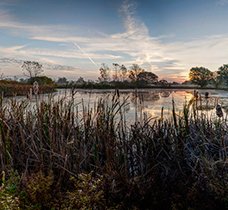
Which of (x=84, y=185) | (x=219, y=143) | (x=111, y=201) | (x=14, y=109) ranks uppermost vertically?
(x=14, y=109)

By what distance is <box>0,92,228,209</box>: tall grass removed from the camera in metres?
3.13

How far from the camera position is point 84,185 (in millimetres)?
2957

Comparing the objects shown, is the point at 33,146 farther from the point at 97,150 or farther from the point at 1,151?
the point at 97,150

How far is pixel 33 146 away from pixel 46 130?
33 cm

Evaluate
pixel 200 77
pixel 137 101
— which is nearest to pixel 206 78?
pixel 200 77

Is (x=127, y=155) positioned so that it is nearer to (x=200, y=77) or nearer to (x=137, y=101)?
(x=137, y=101)

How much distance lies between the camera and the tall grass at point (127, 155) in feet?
10.3

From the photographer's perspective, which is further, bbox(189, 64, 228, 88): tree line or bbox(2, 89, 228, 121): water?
bbox(189, 64, 228, 88): tree line

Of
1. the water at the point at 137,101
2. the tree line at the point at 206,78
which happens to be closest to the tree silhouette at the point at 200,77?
the tree line at the point at 206,78

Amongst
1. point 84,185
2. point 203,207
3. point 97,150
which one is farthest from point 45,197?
point 203,207

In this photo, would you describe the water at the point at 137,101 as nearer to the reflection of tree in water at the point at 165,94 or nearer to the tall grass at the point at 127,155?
the tall grass at the point at 127,155

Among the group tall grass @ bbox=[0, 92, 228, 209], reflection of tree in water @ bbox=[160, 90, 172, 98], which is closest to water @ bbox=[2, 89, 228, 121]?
tall grass @ bbox=[0, 92, 228, 209]

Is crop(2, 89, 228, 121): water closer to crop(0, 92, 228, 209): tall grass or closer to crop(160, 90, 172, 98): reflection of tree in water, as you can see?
crop(0, 92, 228, 209): tall grass

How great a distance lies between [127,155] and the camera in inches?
149
